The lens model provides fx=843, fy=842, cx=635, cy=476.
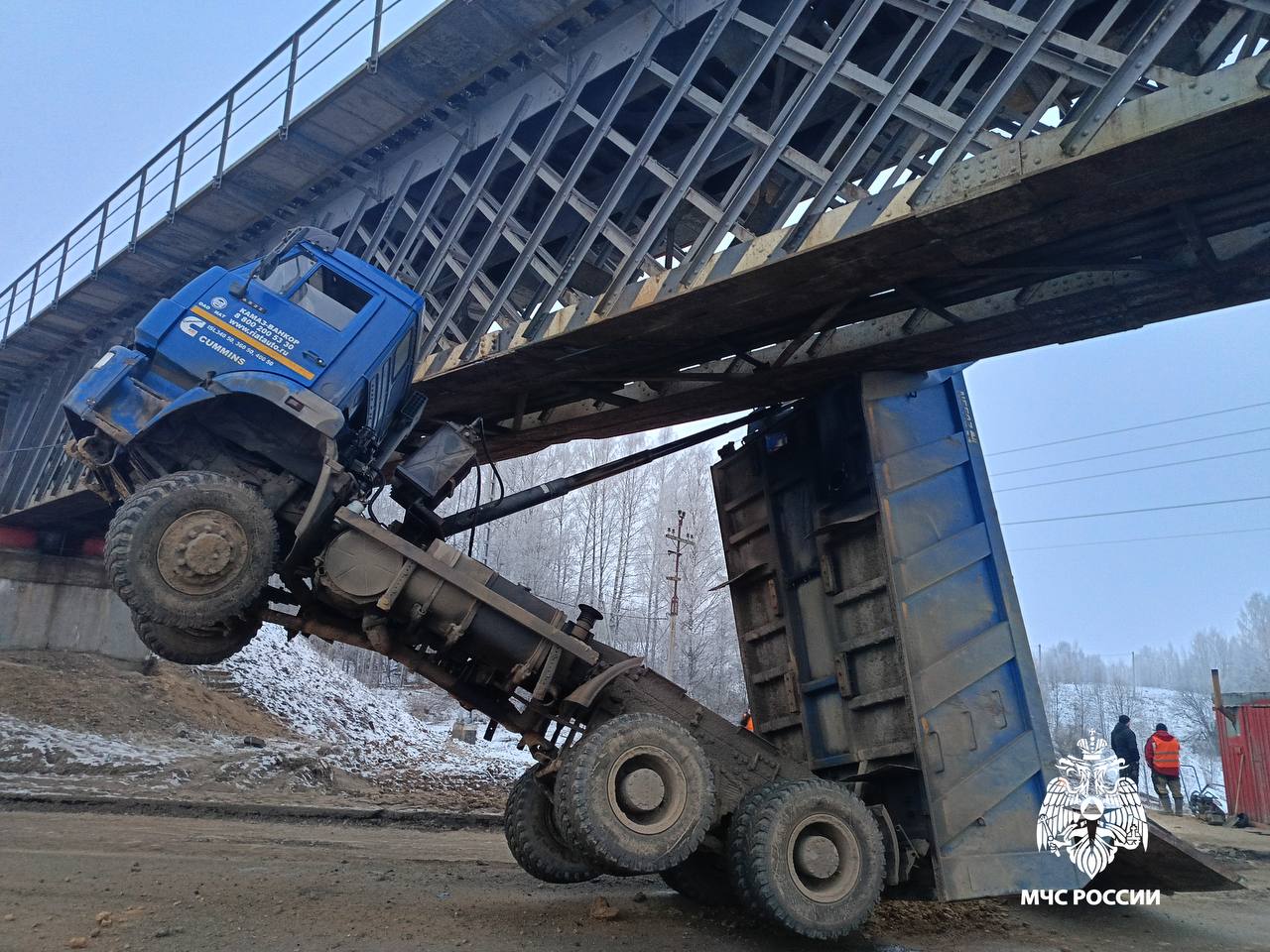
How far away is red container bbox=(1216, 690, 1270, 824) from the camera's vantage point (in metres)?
14.9

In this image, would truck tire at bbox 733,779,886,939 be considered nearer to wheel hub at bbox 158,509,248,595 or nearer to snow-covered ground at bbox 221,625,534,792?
wheel hub at bbox 158,509,248,595

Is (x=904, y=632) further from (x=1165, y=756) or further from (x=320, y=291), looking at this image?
(x=1165, y=756)

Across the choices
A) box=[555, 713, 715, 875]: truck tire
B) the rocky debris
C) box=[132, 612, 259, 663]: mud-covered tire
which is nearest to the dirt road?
the rocky debris

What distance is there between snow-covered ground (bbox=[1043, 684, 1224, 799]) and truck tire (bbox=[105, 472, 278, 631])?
157 feet

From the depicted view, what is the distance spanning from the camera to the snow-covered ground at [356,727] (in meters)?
15.6

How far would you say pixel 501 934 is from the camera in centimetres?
503

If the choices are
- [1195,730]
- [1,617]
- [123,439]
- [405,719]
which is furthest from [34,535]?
[1195,730]

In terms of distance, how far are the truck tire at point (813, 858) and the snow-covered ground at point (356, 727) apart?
9.91 meters

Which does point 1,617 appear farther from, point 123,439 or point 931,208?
point 931,208

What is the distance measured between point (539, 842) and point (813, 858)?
216 centimetres

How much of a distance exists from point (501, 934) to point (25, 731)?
35.5ft

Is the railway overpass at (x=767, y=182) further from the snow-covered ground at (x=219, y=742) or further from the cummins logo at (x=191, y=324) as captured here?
the snow-covered ground at (x=219, y=742)

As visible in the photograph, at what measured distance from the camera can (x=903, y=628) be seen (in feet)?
20.7

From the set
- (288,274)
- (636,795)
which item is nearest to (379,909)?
(636,795)
